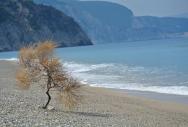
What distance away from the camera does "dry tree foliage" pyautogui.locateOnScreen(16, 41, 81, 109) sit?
2139 cm

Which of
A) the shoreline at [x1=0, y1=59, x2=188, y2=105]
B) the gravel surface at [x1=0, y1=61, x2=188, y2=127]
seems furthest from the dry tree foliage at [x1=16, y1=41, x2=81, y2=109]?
the shoreline at [x1=0, y1=59, x2=188, y2=105]

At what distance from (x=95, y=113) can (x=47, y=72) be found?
9.52ft

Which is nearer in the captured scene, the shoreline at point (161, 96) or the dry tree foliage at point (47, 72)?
the dry tree foliage at point (47, 72)

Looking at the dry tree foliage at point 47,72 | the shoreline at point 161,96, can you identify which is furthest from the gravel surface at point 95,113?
the shoreline at point 161,96

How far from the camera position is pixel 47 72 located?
2139 cm

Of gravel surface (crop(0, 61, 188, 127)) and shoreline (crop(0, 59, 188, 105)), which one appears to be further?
shoreline (crop(0, 59, 188, 105))

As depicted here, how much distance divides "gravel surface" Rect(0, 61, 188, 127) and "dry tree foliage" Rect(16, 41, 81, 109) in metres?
0.69

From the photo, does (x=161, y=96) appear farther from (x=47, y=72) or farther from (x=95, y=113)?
(x=47, y=72)

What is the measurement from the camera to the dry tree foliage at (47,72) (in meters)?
21.4

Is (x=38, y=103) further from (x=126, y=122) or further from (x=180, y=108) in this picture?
(x=180, y=108)

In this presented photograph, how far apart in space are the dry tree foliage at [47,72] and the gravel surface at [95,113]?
0.69 m

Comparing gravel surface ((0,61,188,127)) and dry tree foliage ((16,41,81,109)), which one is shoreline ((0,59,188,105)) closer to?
gravel surface ((0,61,188,127))

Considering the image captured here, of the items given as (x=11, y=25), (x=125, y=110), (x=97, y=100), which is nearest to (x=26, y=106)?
(x=125, y=110)

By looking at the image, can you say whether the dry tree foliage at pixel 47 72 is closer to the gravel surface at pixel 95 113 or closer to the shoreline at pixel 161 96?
the gravel surface at pixel 95 113
